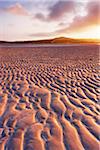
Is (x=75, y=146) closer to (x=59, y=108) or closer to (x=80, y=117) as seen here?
(x=80, y=117)

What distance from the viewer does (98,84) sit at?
22.3ft

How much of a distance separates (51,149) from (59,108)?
5.38 feet

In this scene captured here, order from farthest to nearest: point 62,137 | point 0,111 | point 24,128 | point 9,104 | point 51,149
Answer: point 9,104 < point 0,111 < point 24,128 < point 62,137 < point 51,149

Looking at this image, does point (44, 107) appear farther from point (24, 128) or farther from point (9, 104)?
point (24, 128)

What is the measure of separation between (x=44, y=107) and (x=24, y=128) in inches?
42.7

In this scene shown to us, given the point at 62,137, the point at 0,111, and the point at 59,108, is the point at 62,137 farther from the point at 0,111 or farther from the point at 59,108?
the point at 0,111

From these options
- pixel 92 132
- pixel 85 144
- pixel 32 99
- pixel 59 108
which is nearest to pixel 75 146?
pixel 85 144

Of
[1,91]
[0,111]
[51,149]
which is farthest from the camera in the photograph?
[1,91]

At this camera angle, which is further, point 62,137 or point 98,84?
point 98,84

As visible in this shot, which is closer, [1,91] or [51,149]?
[51,149]

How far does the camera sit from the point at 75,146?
11.1 feet

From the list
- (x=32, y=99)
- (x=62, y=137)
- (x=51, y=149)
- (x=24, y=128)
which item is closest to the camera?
(x=51, y=149)

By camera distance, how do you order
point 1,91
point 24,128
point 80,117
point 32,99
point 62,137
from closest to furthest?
point 62,137
point 24,128
point 80,117
point 32,99
point 1,91

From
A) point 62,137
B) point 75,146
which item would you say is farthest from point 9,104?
point 75,146
